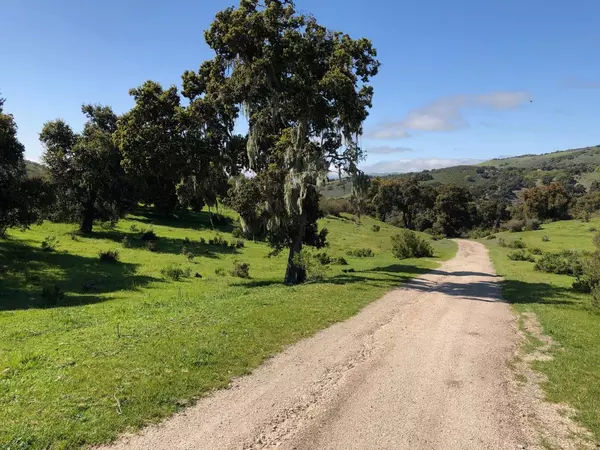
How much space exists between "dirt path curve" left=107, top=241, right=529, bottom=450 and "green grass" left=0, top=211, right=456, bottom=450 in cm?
78

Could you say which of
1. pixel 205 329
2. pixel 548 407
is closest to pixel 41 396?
pixel 205 329

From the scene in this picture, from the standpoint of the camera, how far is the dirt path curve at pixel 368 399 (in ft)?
22.2

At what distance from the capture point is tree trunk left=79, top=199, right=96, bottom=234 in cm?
4506

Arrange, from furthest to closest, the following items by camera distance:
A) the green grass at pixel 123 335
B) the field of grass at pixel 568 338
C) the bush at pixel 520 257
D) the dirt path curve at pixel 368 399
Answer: the bush at pixel 520 257 < the field of grass at pixel 568 338 < the green grass at pixel 123 335 < the dirt path curve at pixel 368 399

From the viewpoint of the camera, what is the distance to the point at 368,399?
8.36 m

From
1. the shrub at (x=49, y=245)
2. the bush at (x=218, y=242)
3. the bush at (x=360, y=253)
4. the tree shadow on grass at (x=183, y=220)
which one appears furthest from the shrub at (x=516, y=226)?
the shrub at (x=49, y=245)

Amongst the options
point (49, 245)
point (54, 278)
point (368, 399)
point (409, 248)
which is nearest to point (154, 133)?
point (54, 278)

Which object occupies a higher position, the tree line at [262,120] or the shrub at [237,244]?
the tree line at [262,120]

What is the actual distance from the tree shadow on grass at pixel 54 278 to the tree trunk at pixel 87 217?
35.7ft

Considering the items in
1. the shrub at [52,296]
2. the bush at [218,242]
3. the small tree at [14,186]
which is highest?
the small tree at [14,186]

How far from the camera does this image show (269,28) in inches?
915

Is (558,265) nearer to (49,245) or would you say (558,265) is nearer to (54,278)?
(54,278)

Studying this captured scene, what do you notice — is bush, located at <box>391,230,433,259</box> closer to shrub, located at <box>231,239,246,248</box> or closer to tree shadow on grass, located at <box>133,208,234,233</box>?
shrub, located at <box>231,239,246,248</box>

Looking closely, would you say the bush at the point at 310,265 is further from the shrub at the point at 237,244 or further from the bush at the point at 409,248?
the bush at the point at 409,248
